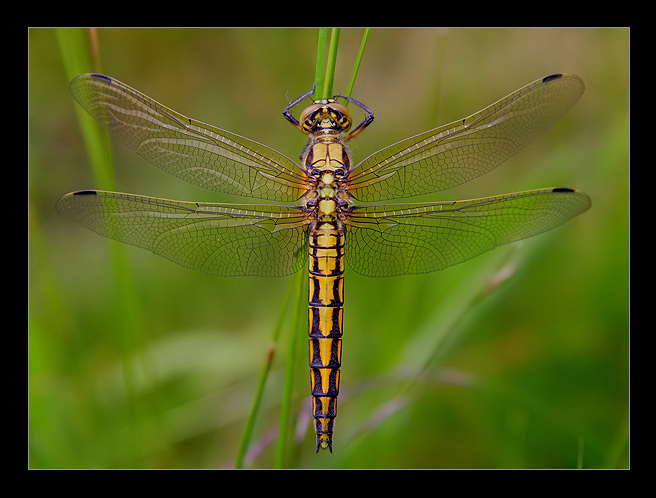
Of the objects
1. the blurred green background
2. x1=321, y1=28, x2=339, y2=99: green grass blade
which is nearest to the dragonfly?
the blurred green background

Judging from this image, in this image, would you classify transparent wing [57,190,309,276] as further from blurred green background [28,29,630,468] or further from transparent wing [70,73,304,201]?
blurred green background [28,29,630,468]

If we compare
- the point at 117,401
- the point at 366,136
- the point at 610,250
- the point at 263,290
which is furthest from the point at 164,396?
the point at 610,250

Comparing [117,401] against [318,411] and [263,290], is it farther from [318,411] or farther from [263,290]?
[318,411]

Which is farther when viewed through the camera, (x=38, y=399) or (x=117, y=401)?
(x=117, y=401)

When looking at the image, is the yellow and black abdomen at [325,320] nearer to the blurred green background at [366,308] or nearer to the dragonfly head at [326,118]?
the blurred green background at [366,308]

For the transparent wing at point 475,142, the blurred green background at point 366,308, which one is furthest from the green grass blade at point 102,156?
the transparent wing at point 475,142

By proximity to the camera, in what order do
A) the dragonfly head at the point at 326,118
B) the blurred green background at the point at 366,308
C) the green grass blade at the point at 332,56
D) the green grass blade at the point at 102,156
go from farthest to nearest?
the blurred green background at the point at 366,308 < the dragonfly head at the point at 326,118 < the green grass blade at the point at 102,156 < the green grass blade at the point at 332,56
